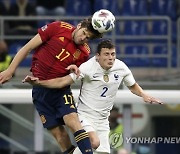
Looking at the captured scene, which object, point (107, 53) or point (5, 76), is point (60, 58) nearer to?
point (107, 53)

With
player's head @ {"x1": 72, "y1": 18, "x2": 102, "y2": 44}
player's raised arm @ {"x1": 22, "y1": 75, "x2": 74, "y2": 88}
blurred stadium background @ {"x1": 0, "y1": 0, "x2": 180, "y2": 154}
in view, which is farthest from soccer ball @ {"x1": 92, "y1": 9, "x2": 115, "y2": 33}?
blurred stadium background @ {"x1": 0, "y1": 0, "x2": 180, "y2": 154}

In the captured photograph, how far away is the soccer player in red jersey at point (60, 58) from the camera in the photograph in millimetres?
8594

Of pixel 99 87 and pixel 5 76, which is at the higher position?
pixel 5 76

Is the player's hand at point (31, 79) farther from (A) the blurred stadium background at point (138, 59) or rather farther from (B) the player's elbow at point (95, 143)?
(A) the blurred stadium background at point (138, 59)

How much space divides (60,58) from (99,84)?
473 millimetres

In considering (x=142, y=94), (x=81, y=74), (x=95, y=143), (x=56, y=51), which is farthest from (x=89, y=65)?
(x=95, y=143)

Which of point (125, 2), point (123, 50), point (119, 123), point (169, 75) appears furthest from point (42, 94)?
point (125, 2)

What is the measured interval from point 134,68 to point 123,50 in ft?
1.33

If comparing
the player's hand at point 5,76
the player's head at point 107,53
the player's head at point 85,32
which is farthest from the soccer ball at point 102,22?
the player's hand at point 5,76

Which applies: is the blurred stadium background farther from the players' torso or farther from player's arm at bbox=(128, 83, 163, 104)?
the players' torso

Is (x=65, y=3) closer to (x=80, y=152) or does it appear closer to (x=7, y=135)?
(x=7, y=135)

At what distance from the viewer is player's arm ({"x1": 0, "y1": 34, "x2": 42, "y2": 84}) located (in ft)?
27.9

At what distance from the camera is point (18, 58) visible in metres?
8.59

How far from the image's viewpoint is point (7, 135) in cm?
1059
